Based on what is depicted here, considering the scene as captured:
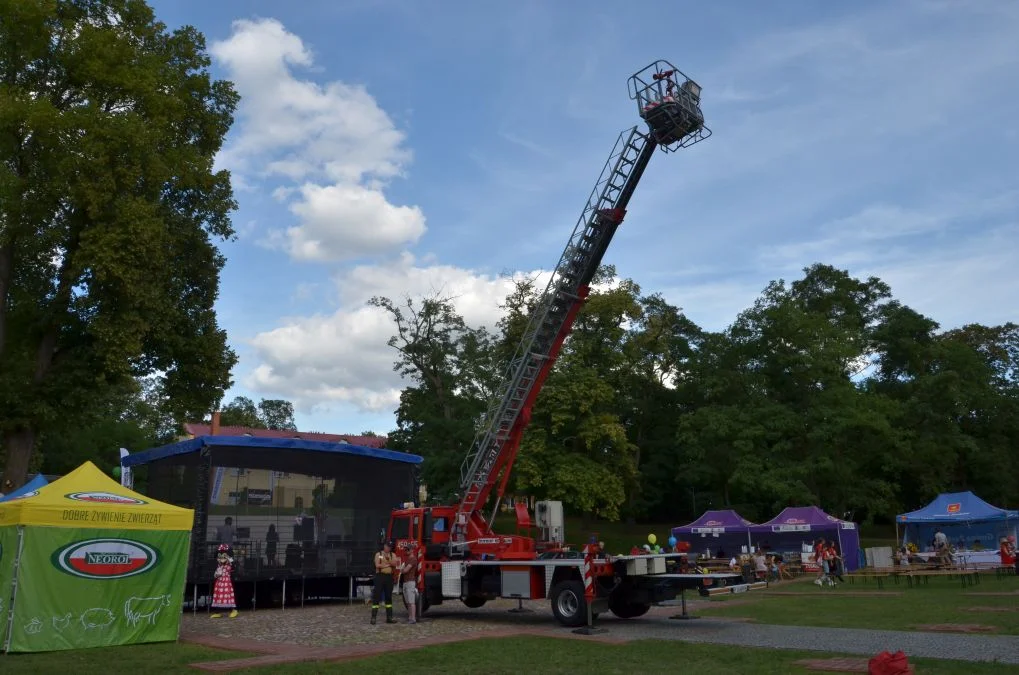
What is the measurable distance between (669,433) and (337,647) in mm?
46196

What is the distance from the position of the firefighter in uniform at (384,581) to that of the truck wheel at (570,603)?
3.39 meters

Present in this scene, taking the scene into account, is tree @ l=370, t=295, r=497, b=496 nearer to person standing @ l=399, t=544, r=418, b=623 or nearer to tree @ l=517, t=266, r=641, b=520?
tree @ l=517, t=266, r=641, b=520

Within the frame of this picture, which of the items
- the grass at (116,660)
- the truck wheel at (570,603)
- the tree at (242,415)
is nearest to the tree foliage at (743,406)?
the truck wheel at (570,603)

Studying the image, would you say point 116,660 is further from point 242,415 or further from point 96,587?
point 242,415

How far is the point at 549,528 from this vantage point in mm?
18922

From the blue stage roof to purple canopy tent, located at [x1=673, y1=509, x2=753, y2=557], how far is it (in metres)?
17.7

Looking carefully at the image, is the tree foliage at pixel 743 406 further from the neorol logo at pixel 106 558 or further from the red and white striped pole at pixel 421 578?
the neorol logo at pixel 106 558

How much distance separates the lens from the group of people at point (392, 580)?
54.1 feet

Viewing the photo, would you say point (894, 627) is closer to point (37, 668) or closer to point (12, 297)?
point (37, 668)

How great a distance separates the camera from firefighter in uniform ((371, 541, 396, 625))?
16.5 meters

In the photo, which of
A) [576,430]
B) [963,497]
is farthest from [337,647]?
[576,430]

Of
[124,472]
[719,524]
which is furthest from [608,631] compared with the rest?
[719,524]

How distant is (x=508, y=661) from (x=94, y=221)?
19533mm

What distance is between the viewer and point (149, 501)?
1345 cm
